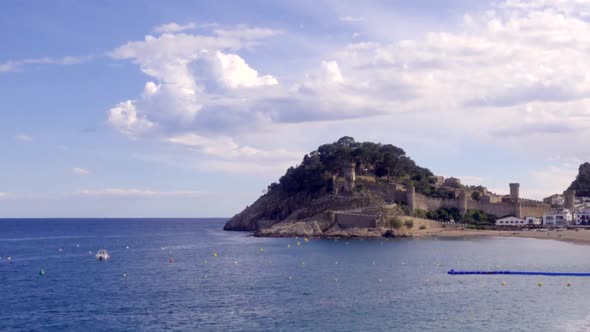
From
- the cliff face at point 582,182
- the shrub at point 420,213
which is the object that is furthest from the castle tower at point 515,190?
the cliff face at point 582,182

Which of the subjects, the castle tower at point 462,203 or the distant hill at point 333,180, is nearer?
the distant hill at point 333,180

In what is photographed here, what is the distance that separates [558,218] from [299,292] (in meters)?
81.8

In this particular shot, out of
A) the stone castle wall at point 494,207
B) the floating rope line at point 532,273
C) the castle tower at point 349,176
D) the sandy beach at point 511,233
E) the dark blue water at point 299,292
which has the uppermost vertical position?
the castle tower at point 349,176

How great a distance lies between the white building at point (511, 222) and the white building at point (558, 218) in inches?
217

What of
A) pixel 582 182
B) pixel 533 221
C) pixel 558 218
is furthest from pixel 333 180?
pixel 582 182

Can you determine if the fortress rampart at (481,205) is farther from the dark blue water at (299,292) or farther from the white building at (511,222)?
the dark blue water at (299,292)

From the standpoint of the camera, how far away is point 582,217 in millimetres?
114688

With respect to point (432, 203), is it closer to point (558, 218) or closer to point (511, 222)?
point (511, 222)

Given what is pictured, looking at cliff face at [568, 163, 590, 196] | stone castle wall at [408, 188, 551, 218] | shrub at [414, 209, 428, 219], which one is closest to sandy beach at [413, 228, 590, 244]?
shrub at [414, 209, 428, 219]

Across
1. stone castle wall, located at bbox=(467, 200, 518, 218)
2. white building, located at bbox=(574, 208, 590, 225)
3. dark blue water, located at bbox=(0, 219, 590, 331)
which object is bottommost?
dark blue water, located at bbox=(0, 219, 590, 331)

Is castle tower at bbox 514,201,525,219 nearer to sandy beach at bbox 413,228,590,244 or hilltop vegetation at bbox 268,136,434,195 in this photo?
sandy beach at bbox 413,228,590,244

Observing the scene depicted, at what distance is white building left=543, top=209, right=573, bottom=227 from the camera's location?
11144cm

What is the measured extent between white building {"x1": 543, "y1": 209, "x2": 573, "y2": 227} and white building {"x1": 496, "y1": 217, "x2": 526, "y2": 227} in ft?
18.1

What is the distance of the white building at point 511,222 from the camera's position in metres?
108
